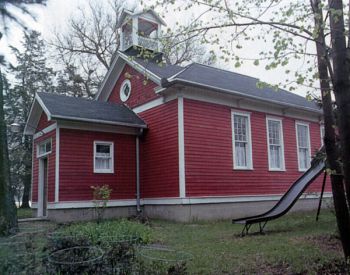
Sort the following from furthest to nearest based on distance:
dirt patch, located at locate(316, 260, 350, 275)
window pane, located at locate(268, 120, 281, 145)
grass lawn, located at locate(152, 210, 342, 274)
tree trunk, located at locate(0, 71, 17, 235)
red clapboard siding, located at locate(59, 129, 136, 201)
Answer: window pane, located at locate(268, 120, 281, 145) < red clapboard siding, located at locate(59, 129, 136, 201) < tree trunk, located at locate(0, 71, 17, 235) < grass lawn, located at locate(152, 210, 342, 274) < dirt patch, located at locate(316, 260, 350, 275)

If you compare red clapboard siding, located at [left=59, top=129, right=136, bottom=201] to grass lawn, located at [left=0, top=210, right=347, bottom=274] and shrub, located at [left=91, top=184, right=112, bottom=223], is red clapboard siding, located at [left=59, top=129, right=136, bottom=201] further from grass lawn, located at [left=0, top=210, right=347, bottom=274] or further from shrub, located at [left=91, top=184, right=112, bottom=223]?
grass lawn, located at [left=0, top=210, right=347, bottom=274]

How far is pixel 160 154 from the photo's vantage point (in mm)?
14148

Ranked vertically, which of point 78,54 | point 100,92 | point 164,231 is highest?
point 78,54

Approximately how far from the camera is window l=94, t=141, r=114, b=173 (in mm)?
14140

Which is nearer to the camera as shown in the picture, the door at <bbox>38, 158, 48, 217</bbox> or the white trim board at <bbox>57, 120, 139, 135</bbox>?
the white trim board at <bbox>57, 120, 139, 135</bbox>

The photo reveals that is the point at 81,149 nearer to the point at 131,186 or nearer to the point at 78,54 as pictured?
the point at 131,186

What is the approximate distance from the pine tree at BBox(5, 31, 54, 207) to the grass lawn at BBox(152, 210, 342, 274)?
18.6 meters

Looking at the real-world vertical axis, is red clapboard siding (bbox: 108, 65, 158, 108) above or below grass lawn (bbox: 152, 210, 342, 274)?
above

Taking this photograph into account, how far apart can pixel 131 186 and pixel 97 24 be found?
21655 millimetres

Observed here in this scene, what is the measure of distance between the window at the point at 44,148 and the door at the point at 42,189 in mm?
342

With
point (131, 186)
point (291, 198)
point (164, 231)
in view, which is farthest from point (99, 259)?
point (131, 186)

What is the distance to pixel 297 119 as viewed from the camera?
17812mm

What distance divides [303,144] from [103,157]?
9.54 metres

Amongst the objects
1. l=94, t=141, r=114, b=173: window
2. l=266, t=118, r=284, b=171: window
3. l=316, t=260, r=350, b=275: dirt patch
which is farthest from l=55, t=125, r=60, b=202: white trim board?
l=316, t=260, r=350, b=275: dirt patch
